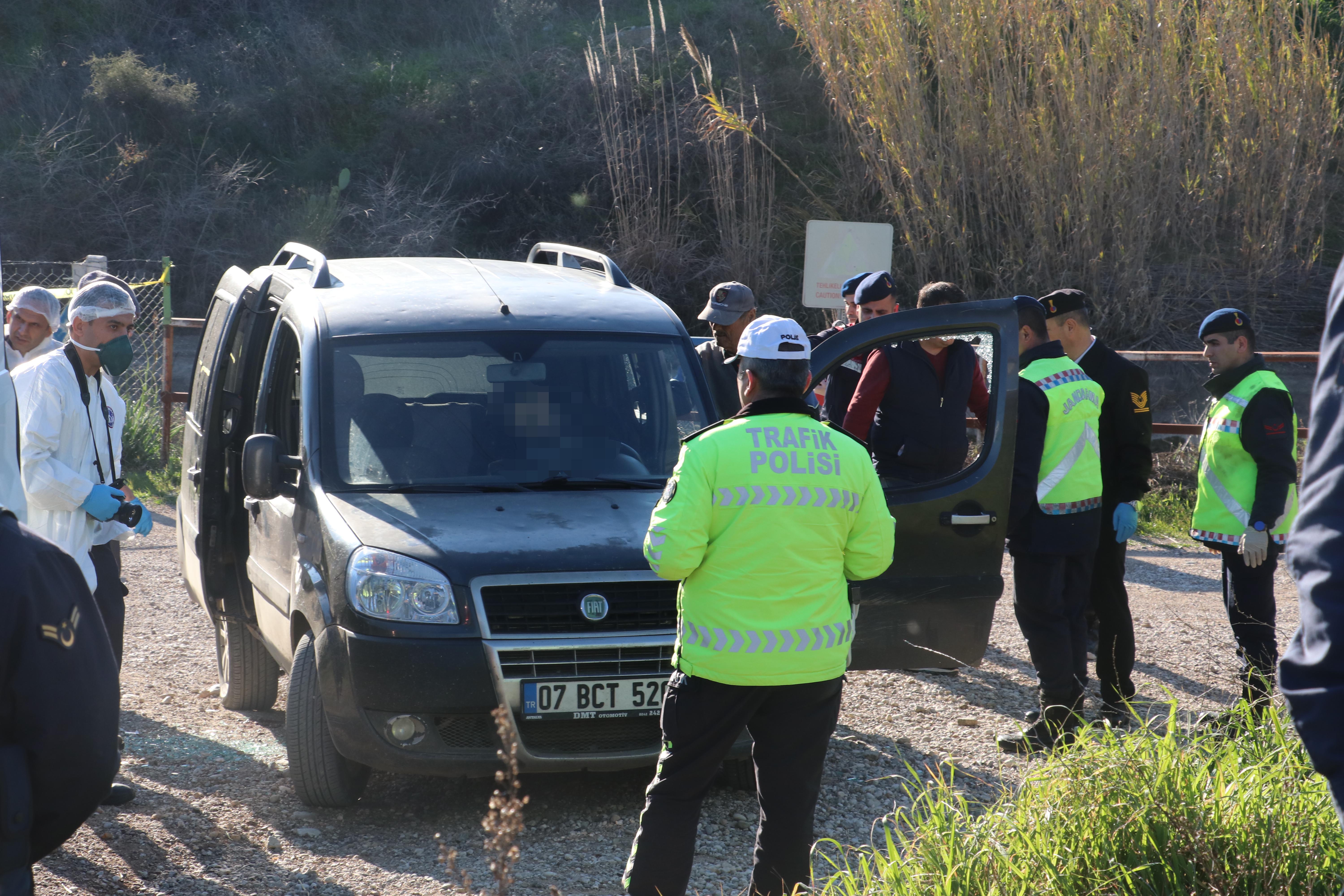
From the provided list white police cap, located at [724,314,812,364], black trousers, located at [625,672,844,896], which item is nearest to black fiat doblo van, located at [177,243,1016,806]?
black trousers, located at [625,672,844,896]

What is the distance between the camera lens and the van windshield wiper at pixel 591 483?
474 cm

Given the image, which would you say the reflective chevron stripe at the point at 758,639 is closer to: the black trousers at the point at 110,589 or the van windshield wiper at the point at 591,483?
the van windshield wiper at the point at 591,483

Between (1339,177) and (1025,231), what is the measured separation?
6.56 metres

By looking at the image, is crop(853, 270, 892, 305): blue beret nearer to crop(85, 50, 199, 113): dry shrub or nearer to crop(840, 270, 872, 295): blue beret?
crop(840, 270, 872, 295): blue beret

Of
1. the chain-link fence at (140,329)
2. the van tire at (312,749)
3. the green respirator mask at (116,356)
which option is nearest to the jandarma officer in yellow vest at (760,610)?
the van tire at (312,749)

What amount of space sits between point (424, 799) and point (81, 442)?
1.84 meters

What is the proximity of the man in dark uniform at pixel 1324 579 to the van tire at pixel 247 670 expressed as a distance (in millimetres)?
5014

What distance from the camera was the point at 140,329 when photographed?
1633cm

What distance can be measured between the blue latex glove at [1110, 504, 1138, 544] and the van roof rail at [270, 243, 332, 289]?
3.59m

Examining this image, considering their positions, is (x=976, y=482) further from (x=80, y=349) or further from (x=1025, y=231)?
(x=1025, y=231)

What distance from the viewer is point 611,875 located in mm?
4012

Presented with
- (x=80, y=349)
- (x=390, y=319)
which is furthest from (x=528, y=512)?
(x=80, y=349)

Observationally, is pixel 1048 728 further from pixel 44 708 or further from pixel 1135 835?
pixel 44 708

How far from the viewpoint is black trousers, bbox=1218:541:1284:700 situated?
16.3ft
